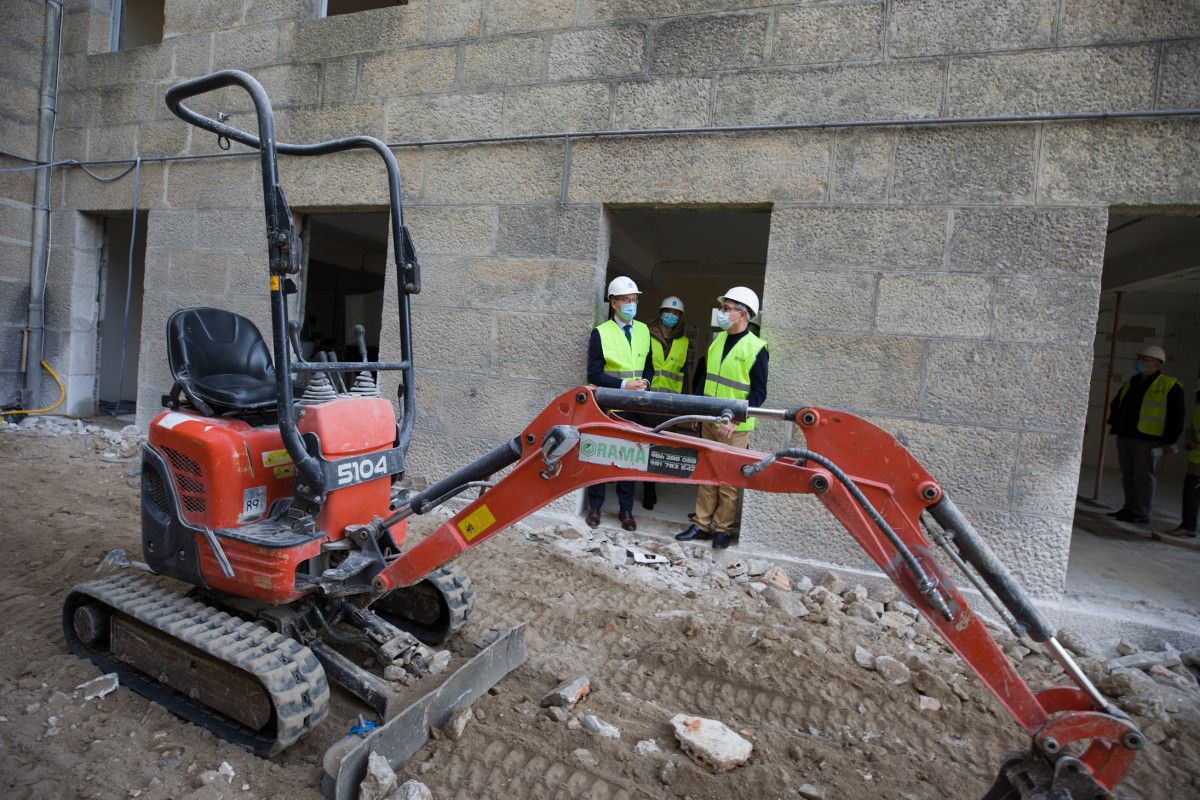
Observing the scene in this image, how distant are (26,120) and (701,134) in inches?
289

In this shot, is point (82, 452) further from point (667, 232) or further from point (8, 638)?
point (667, 232)

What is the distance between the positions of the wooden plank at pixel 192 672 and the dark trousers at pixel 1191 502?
778 centimetres

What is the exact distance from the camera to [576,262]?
5.07 metres

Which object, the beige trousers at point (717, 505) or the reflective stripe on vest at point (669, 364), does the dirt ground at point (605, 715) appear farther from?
the reflective stripe on vest at point (669, 364)

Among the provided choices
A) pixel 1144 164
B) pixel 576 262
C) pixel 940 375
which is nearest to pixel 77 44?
pixel 576 262

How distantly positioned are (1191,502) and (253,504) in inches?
319

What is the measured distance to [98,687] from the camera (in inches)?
102

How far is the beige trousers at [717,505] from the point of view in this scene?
487 cm

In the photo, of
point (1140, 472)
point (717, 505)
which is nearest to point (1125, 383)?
point (1140, 472)

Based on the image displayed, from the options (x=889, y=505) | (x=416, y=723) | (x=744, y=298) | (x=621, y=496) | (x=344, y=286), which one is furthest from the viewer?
(x=344, y=286)

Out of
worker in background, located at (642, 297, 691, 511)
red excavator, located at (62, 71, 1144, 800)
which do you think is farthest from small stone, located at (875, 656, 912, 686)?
worker in background, located at (642, 297, 691, 511)

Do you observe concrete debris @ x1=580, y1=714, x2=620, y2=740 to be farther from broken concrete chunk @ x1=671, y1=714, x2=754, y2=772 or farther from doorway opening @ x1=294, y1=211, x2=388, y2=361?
doorway opening @ x1=294, y1=211, x2=388, y2=361

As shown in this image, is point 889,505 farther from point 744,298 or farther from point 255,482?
point 744,298

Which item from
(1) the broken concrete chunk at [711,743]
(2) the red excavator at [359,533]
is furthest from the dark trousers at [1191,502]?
(1) the broken concrete chunk at [711,743]
